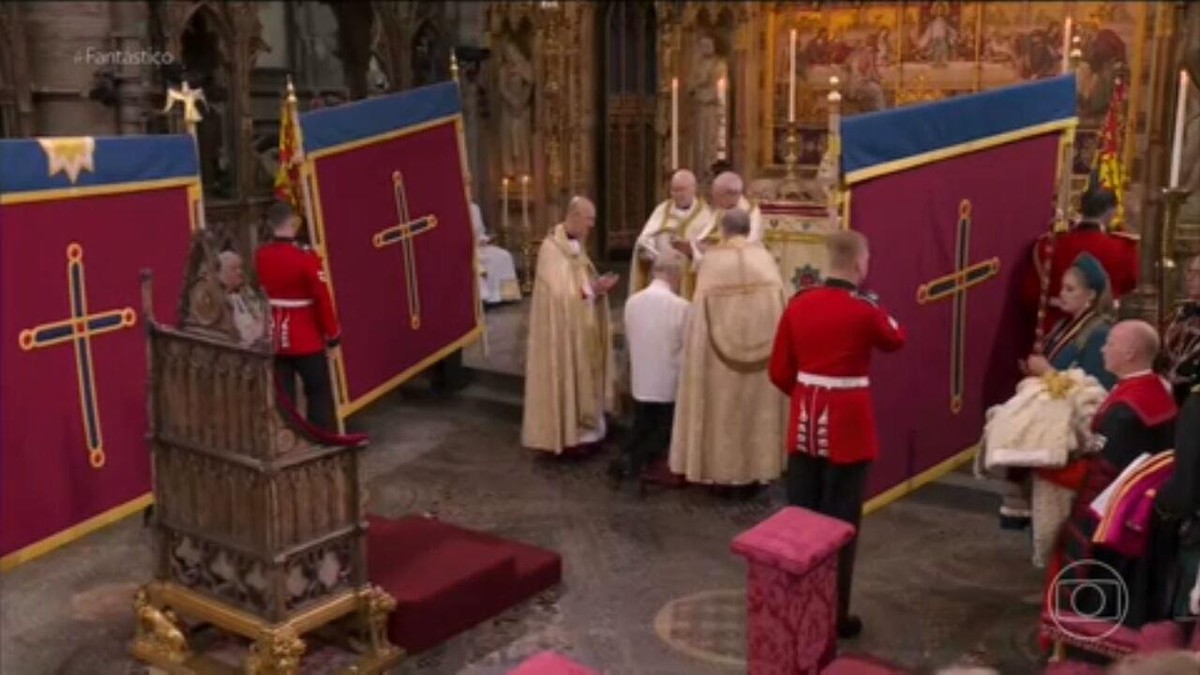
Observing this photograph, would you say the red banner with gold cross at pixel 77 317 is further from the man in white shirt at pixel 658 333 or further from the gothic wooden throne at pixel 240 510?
the man in white shirt at pixel 658 333

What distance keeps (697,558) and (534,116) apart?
8.32 m

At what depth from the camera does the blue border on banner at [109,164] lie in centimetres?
538

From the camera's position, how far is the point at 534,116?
13.9 m

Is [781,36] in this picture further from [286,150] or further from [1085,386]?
[1085,386]

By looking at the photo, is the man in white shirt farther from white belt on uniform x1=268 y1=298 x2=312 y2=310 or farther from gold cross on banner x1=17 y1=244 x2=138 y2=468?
gold cross on banner x1=17 y1=244 x2=138 y2=468

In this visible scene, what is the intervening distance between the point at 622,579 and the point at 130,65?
7776 millimetres

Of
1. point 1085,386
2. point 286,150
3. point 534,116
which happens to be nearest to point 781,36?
point 534,116

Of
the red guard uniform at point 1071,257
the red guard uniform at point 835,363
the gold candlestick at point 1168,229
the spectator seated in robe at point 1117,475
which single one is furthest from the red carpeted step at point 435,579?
the gold candlestick at point 1168,229

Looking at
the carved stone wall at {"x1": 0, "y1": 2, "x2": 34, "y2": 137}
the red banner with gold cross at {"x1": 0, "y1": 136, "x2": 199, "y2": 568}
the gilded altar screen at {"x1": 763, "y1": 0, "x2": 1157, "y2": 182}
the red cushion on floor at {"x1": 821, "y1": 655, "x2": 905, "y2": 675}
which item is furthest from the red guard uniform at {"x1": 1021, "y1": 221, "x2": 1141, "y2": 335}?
the carved stone wall at {"x1": 0, "y1": 2, "x2": 34, "y2": 137}

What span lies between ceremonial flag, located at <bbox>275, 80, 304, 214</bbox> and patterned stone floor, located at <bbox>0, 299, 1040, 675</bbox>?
1812 mm

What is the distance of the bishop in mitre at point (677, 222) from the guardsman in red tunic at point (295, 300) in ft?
6.81

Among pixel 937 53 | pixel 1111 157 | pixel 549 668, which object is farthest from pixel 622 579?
pixel 937 53

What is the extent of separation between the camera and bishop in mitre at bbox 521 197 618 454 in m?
7.82

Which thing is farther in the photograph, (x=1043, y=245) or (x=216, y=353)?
(x=1043, y=245)
